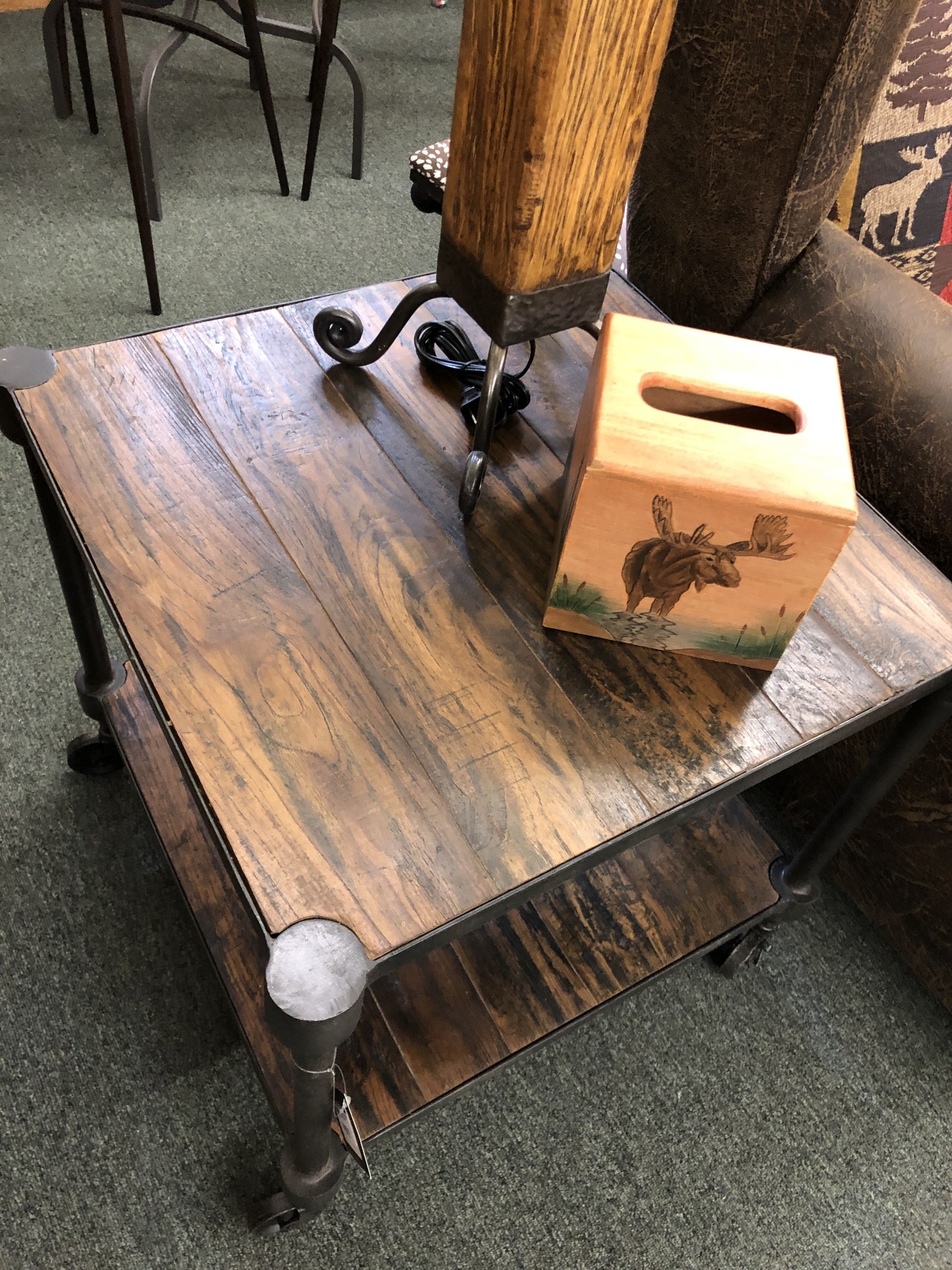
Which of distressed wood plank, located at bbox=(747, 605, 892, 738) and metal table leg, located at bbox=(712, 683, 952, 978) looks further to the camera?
metal table leg, located at bbox=(712, 683, 952, 978)

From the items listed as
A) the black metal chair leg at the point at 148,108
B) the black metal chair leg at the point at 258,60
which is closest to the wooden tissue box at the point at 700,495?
the black metal chair leg at the point at 148,108

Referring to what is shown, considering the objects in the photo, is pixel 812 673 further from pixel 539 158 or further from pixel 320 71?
pixel 320 71

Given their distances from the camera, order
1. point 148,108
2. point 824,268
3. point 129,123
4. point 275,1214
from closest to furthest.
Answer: point 275,1214
point 824,268
point 129,123
point 148,108

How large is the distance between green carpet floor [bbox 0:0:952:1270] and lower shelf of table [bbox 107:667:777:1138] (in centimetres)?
A: 15

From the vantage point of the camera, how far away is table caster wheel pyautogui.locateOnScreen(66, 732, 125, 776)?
116 centimetres

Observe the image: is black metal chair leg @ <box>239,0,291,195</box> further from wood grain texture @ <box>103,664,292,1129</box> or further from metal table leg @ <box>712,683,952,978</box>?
metal table leg @ <box>712,683,952,978</box>

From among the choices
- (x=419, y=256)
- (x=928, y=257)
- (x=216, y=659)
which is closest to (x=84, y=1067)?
(x=216, y=659)

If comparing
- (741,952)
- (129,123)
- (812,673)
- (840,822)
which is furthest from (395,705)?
(129,123)

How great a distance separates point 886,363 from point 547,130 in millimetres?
468

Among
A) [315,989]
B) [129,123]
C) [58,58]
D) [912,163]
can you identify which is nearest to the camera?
[315,989]

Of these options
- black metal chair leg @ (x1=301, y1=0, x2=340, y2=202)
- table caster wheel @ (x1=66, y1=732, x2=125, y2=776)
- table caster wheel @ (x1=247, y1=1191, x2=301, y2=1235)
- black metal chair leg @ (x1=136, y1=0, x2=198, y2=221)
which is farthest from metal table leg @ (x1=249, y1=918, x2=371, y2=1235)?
black metal chair leg @ (x1=301, y1=0, x2=340, y2=202)

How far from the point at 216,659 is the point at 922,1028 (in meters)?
0.95

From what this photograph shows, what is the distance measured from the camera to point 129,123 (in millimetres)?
1579

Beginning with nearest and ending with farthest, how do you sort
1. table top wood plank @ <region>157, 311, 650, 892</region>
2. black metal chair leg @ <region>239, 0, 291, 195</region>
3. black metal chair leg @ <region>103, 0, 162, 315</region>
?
table top wood plank @ <region>157, 311, 650, 892</region>
black metal chair leg @ <region>103, 0, 162, 315</region>
black metal chair leg @ <region>239, 0, 291, 195</region>
